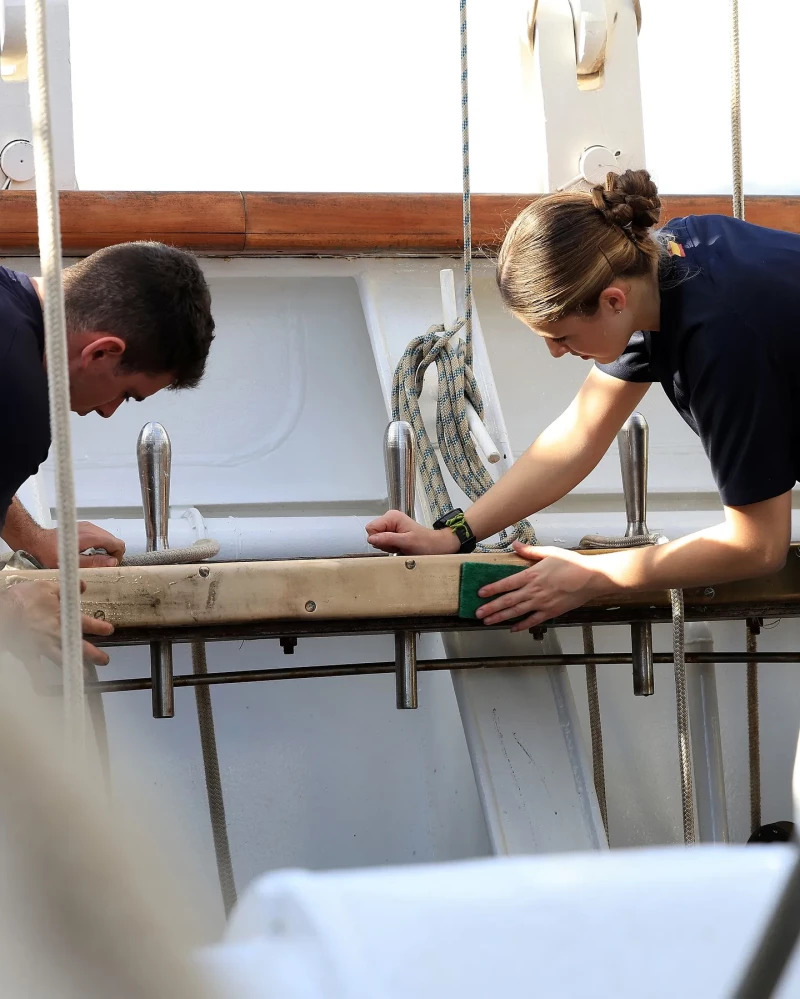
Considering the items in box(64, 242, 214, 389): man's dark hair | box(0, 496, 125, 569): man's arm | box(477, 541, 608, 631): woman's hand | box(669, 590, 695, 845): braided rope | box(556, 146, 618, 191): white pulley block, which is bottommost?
box(669, 590, 695, 845): braided rope

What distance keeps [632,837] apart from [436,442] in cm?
79

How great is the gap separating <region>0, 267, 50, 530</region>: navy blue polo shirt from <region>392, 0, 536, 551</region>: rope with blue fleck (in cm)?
65

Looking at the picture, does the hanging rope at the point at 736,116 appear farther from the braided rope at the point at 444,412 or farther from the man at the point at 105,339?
→ the man at the point at 105,339

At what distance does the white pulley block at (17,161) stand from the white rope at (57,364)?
64.8 inches

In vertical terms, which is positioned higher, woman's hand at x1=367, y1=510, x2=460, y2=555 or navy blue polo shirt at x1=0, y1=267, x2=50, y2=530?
navy blue polo shirt at x1=0, y1=267, x2=50, y2=530

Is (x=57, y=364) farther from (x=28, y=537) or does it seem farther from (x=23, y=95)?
(x=23, y=95)

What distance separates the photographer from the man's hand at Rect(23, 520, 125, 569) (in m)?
1.41

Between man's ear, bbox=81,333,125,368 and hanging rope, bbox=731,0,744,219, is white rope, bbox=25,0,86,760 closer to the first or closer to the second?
man's ear, bbox=81,333,125,368

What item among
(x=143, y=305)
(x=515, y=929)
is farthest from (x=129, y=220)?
(x=515, y=929)

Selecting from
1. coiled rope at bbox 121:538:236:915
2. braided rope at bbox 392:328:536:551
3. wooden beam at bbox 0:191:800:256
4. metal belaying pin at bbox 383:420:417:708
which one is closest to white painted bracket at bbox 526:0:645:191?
wooden beam at bbox 0:191:800:256

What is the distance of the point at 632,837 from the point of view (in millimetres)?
2084

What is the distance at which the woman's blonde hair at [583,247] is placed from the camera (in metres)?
1.38

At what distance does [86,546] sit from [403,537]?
418 mm

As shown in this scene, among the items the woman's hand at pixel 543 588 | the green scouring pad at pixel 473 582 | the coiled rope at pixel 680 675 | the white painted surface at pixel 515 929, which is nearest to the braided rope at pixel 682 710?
the coiled rope at pixel 680 675
